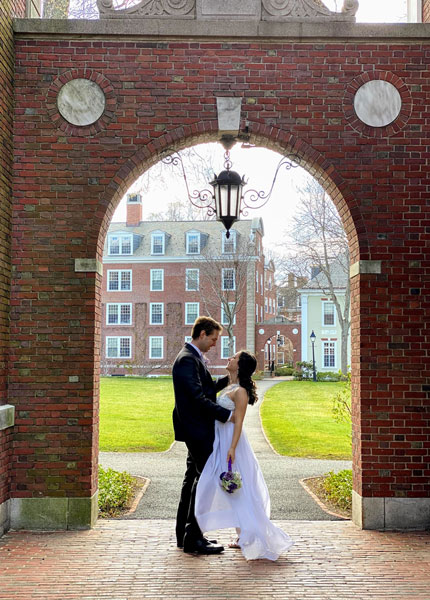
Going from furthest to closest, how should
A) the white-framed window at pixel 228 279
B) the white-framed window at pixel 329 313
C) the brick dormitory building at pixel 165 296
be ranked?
the white-framed window at pixel 329 313
the brick dormitory building at pixel 165 296
the white-framed window at pixel 228 279

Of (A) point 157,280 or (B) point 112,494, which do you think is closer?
(B) point 112,494

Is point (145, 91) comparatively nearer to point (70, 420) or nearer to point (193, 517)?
point (70, 420)

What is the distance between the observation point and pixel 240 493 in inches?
231

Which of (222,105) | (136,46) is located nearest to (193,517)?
(222,105)

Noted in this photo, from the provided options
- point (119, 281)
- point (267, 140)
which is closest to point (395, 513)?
point (267, 140)

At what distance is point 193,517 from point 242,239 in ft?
113

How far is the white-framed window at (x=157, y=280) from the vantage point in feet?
144

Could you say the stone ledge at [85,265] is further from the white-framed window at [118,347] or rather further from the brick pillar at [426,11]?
the white-framed window at [118,347]

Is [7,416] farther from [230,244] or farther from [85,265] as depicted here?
[230,244]

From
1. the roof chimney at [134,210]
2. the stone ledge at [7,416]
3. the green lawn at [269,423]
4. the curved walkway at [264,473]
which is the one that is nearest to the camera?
the stone ledge at [7,416]

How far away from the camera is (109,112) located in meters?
7.23

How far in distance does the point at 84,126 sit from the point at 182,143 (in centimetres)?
114

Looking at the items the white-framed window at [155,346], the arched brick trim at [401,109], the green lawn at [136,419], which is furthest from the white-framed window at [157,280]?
the arched brick trim at [401,109]

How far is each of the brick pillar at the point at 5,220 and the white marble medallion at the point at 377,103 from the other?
12.9ft
